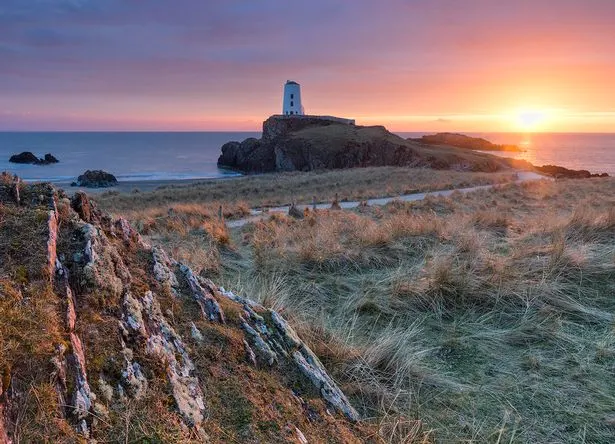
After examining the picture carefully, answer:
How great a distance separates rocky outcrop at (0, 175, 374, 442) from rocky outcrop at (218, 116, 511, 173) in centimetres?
5640

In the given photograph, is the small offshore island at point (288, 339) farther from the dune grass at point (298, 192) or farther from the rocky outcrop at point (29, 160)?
the rocky outcrop at point (29, 160)

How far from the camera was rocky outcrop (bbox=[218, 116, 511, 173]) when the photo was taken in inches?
2330

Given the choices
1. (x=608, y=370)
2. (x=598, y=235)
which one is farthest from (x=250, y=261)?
(x=598, y=235)

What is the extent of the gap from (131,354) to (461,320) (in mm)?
3292

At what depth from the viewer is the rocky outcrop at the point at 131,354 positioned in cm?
154

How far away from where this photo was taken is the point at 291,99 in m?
88.3

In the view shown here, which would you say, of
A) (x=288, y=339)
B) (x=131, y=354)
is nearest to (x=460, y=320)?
(x=288, y=339)

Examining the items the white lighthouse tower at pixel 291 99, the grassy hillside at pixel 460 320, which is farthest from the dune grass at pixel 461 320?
the white lighthouse tower at pixel 291 99

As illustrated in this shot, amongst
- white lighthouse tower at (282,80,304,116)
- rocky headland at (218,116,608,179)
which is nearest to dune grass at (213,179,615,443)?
rocky headland at (218,116,608,179)

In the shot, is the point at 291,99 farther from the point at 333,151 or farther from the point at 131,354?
the point at 131,354

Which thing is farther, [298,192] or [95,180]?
[95,180]

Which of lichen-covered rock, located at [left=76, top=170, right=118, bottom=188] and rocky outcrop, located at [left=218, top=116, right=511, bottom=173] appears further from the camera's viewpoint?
rocky outcrop, located at [left=218, top=116, right=511, bottom=173]

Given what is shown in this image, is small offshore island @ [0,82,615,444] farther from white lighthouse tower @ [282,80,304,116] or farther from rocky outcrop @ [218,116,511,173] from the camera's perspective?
white lighthouse tower @ [282,80,304,116]

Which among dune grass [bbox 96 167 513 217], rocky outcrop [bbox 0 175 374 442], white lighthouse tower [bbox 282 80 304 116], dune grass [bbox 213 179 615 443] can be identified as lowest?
dune grass [bbox 96 167 513 217]
